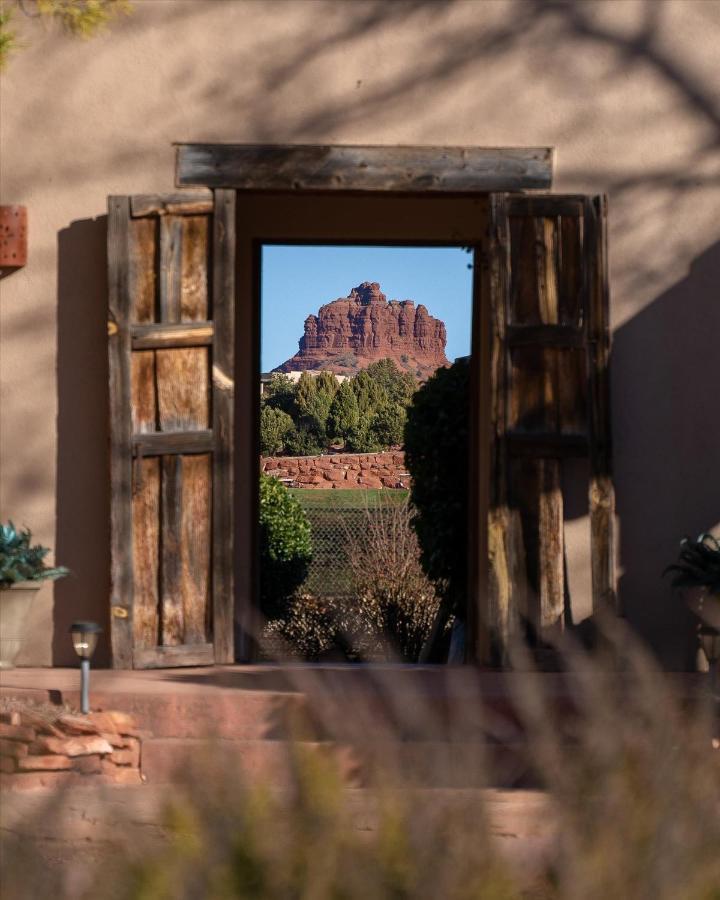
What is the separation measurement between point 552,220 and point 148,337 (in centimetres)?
189

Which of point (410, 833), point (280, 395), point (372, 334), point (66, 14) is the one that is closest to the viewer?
point (410, 833)

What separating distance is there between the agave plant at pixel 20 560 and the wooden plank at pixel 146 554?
337mm

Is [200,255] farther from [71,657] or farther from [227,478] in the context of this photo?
[71,657]

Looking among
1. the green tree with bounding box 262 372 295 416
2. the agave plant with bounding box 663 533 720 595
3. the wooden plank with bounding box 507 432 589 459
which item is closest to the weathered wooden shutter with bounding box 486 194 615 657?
the wooden plank with bounding box 507 432 589 459

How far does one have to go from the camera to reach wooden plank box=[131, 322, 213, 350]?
227 inches

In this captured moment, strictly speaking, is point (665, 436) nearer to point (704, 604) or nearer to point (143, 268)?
point (704, 604)

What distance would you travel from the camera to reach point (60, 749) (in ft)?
16.1

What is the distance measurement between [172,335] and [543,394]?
1.68m

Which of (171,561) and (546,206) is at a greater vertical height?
(546,206)

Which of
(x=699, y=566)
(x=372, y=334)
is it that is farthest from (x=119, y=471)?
(x=372, y=334)

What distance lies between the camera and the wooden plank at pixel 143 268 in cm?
Answer: 581

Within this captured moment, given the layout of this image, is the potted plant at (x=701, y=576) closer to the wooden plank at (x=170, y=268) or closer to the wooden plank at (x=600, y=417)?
the wooden plank at (x=600, y=417)

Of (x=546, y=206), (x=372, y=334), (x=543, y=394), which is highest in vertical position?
(x=372, y=334)

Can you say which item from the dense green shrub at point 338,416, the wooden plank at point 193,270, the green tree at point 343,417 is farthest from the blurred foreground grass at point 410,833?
the green tree at point 343,417
